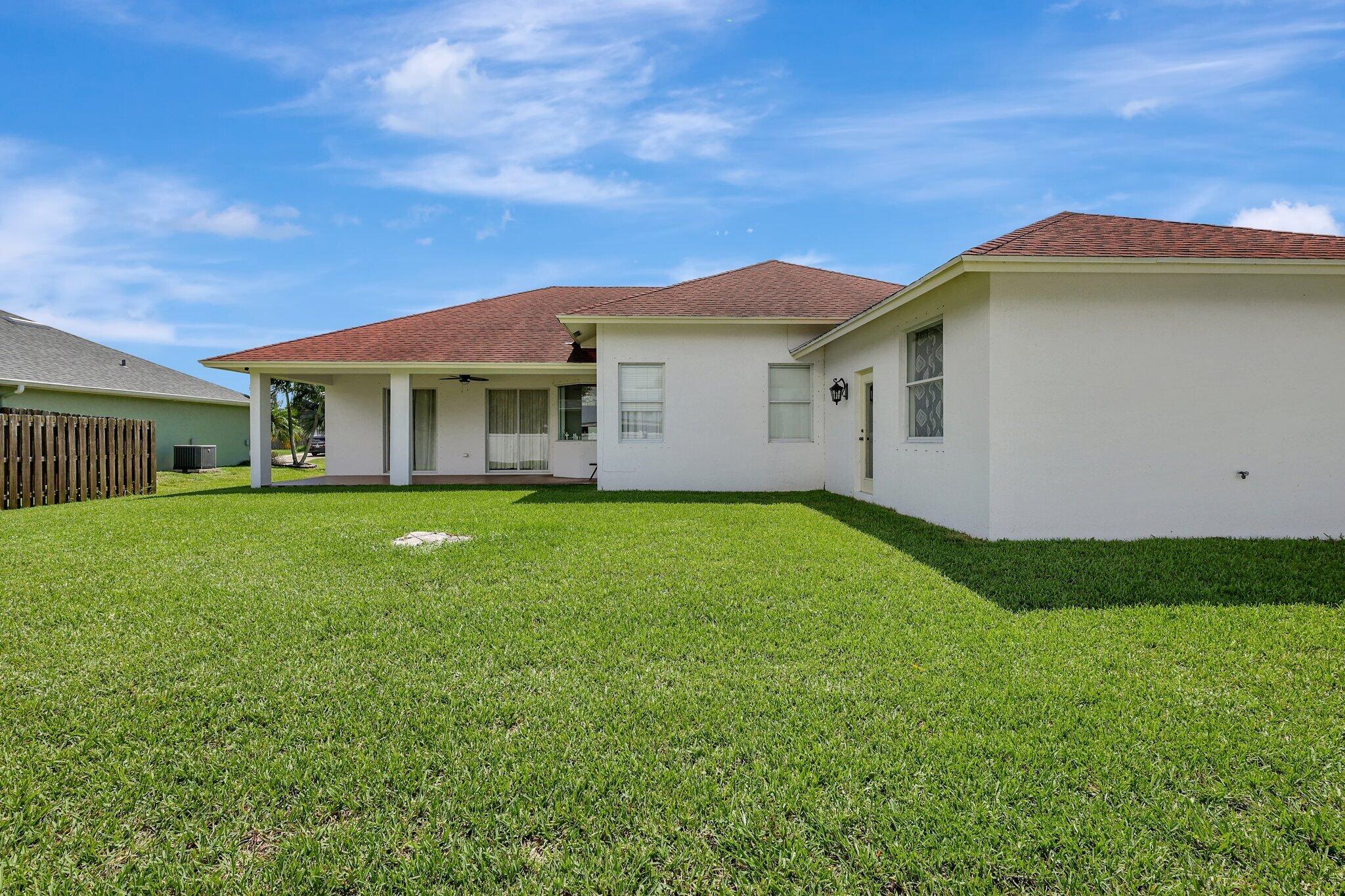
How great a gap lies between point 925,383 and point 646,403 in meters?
5.63

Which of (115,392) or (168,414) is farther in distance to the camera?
(168,414)

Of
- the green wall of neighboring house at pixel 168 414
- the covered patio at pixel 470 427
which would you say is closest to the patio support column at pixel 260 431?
the covered patio at pixel 470 427

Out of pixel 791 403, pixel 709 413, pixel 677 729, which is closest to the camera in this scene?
pixel 677 729

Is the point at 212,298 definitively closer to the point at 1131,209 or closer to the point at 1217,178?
the point at 1131,209

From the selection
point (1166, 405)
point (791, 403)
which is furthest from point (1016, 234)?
point (791, 403)

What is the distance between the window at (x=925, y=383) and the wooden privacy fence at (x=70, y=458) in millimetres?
15307

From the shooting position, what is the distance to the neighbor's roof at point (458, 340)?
1400cm

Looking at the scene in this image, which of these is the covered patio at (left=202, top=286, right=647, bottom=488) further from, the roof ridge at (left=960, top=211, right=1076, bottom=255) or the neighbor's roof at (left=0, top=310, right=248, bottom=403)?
the roof ridge at (left=960, top=211, right=1076, bottom=255)

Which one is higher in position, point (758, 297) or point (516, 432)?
point (758, 297)

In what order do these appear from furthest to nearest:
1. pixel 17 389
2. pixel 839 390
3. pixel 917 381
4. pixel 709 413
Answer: pixel 17 389 → pixel 709 413 → pixel 839 390 → pixel 917 381

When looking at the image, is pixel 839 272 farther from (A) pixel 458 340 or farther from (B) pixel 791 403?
(A) pixel 458 340

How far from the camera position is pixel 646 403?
41.3 feet

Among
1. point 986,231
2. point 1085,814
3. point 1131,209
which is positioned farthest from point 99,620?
point 1131,209

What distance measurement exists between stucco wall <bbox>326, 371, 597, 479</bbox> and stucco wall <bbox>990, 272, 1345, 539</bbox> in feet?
36.4
